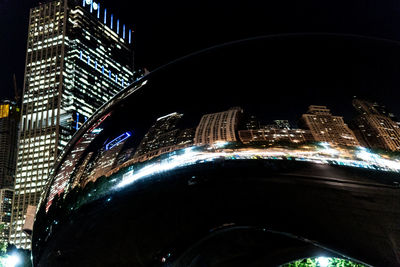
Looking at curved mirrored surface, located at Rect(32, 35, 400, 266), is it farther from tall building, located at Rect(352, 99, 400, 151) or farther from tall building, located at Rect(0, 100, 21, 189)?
tall building, located at Rect(0, 100, 21, 189)

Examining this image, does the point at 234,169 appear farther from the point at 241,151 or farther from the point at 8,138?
the point at 8,138

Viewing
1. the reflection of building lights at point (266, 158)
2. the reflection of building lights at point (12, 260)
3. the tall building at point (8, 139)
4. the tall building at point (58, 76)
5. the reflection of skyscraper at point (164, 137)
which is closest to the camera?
the reflection of building lights at point (266, 158)

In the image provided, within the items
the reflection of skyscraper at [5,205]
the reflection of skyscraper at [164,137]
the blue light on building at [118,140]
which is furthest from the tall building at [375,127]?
the reflection of skyscraper at [5,205]

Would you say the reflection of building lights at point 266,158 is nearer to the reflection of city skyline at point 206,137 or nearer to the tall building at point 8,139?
the reflection of city skyline at point 206,137

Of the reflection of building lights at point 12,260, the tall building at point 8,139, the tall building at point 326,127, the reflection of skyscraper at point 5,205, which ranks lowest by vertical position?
the tall building at point 326,127

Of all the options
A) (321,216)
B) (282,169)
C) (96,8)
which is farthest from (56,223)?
(96,8)

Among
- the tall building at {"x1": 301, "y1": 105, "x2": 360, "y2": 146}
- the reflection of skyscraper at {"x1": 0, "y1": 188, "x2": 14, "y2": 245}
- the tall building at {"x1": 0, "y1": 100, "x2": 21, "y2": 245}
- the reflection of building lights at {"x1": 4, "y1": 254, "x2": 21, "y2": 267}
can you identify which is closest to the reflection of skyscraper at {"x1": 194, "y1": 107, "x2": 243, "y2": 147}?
the tall building at {"x1": 301, "y1": 105, "x2": 360, "y2": 146}

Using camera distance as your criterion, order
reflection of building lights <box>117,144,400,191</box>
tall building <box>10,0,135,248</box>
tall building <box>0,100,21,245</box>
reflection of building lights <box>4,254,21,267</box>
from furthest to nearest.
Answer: tall building <box>0,100,21,245</box> → tall building <box>10,0,135,248</box> → reflection of building lights <box>4,254,21,267</box> → reflection of building lights <box>117,144,400,191</box>
